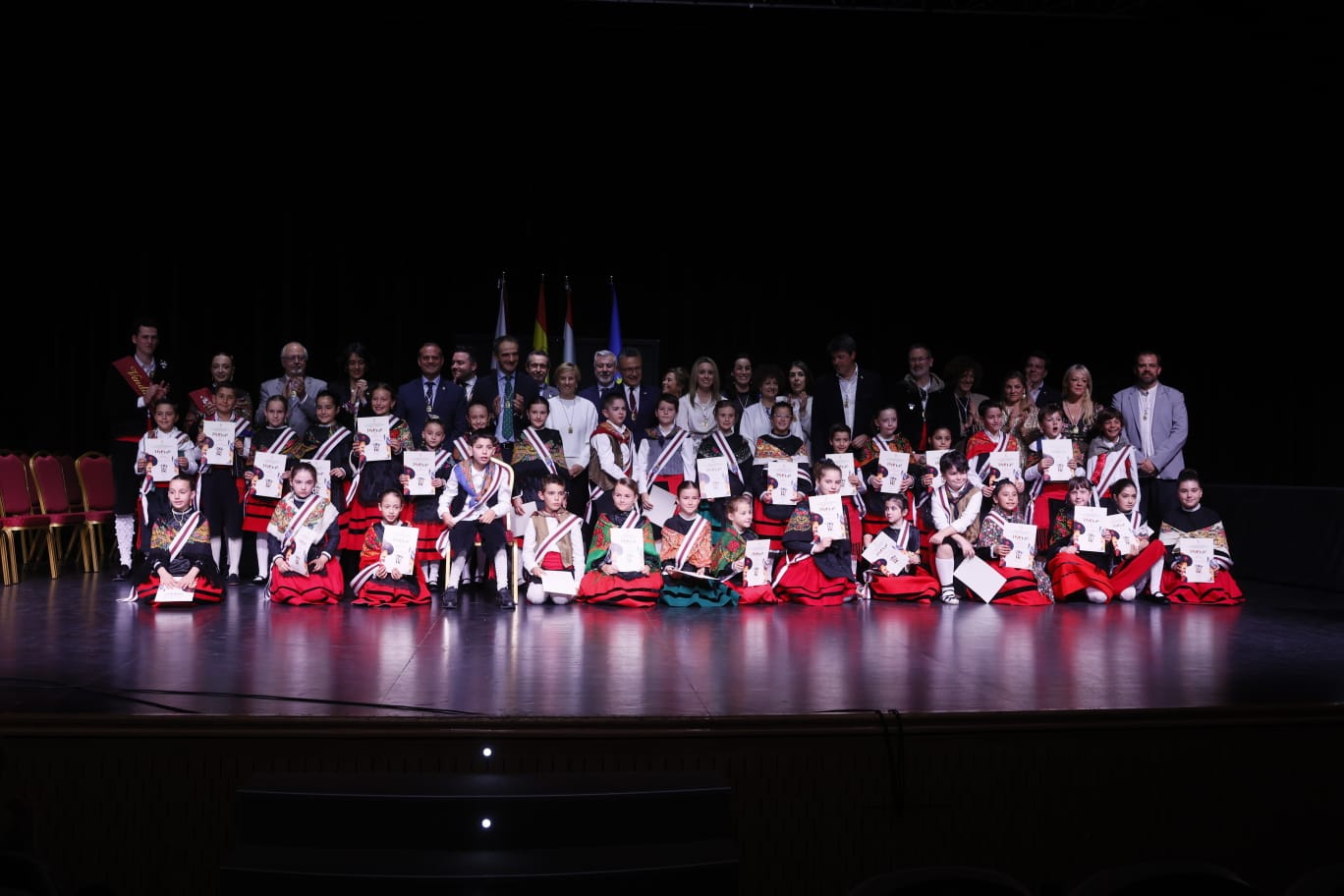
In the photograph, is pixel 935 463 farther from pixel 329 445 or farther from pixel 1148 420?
pixel 329 445

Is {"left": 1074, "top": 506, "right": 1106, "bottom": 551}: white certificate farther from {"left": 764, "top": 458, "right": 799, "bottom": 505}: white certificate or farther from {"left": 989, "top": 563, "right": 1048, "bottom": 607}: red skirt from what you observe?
{"left": 764, "top": 458, "right": 799, "bottom": 505}: white certificate

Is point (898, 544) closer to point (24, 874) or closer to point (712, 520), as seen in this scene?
point (712, 520)

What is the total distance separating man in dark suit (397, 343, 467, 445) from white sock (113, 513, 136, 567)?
209 cm

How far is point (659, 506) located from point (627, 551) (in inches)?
26.5

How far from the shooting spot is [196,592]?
20.2ft

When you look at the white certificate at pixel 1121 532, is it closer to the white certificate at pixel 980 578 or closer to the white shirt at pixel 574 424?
the white certificate at pixel 980 578

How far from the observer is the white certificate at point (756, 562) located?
6801 millimetres

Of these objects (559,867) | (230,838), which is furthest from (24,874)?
(230,838)

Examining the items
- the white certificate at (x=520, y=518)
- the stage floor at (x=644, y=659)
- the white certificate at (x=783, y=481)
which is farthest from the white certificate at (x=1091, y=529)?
the white certificate at (x=520, y=518)

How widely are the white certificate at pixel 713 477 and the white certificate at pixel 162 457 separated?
3.57 metres

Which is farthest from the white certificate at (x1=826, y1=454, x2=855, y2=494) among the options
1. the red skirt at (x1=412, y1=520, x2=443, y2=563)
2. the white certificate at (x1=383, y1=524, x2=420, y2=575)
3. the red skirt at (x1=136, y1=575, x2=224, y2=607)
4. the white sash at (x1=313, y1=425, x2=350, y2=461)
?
the red skirt at (x1=136, y1=575, x2=224, y2=607)

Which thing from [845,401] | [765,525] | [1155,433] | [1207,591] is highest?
[845,401]

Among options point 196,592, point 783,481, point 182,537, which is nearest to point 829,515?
point 783,481

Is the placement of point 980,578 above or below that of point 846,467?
below
